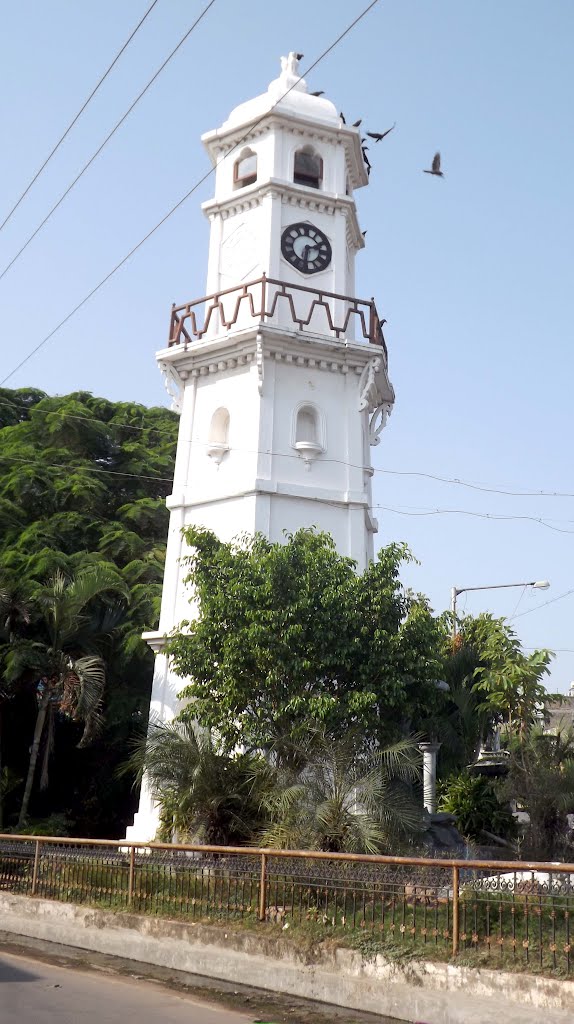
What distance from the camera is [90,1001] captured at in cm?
948

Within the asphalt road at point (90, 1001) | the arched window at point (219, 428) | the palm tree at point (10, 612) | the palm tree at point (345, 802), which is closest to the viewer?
the asphalt road at point (90, 1001)

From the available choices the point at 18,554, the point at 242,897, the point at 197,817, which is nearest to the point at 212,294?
the point at 18,554

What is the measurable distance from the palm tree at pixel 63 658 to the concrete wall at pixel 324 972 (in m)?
6.99

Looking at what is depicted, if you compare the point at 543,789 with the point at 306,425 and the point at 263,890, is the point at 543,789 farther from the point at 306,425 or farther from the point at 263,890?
the point at 263,890

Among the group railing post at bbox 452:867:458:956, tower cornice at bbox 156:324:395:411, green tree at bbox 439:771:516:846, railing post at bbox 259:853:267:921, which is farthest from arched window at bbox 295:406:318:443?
railing post at bbox 452:867:458:956

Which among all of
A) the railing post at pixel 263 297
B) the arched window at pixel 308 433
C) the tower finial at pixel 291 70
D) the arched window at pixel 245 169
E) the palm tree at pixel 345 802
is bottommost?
the palm tree at pixel 345 802

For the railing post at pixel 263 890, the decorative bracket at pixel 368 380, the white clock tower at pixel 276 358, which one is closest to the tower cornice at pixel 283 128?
the white clock tower at pixel 276 358

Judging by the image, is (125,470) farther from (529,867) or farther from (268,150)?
(529,867)

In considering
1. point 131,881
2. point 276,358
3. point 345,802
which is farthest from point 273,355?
point 131,881

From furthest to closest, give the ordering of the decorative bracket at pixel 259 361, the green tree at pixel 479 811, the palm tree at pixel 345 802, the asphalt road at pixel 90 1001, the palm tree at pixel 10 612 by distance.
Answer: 1. the green tree at pixel 479 811
2. the decorative bracket at pixel 259 361
3. the palm tree at pixel 10 612
4. the palm tree at pixel 345 802
5. the asphalt road at pixel 90 1001

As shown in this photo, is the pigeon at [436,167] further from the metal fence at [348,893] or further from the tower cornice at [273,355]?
the metal fence at [348,893]

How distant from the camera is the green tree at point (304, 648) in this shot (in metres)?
16.5

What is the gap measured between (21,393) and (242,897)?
26.1m

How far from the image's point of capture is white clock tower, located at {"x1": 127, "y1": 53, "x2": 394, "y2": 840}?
2117 centimetres
